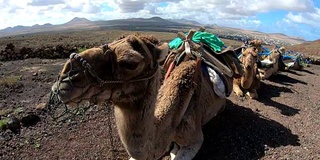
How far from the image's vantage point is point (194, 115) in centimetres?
545

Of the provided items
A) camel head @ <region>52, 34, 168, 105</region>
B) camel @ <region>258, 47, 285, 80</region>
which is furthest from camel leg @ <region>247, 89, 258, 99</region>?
camel head @ <region>52, 34, 168, 105</region>

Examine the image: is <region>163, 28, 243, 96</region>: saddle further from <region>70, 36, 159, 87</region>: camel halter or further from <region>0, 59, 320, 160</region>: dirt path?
<region>70, 36, 159, 87</region>: camel halter

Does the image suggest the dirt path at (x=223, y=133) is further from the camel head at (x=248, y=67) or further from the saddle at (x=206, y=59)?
the saddle at (x=206, y=59)

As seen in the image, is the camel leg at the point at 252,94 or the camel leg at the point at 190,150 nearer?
the camel leg at the point at 190,150

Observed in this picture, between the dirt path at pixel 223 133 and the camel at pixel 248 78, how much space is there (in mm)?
285

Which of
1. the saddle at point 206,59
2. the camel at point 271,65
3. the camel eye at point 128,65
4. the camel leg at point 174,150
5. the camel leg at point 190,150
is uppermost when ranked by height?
the camel eye at point 128,65

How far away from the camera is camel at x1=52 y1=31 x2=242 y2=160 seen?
310 centimetres

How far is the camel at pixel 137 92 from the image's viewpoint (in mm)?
3102

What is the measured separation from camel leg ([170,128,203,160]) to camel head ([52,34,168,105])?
1875 millimetres

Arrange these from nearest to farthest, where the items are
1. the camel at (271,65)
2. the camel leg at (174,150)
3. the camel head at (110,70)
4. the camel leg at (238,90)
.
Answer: the camel head at (110,70) < the camel leg at (174,150) < the camel leg at (238,90) < the camel at (271,65)

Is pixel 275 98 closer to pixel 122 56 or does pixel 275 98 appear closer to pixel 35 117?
pixel 35 117

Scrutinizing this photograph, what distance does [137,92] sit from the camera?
11.9ft

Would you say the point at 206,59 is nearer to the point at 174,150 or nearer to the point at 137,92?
the point at 174,150

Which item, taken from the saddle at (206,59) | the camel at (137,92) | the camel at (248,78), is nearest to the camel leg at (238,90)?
the camel at (248,78)
